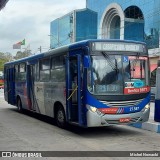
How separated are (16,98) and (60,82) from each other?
7144mm

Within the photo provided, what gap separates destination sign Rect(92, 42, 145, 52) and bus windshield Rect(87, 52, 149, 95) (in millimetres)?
187

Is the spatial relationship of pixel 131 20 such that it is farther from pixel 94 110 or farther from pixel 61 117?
pixel 94 110

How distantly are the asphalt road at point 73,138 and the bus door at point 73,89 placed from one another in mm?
615

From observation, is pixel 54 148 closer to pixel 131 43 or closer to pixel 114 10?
pixel 131 43

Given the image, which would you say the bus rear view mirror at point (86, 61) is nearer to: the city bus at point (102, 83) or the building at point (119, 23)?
the city bus at point (102, 83)

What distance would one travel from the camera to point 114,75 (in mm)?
10570

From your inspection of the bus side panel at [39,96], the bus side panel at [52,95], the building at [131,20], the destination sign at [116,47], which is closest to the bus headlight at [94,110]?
the destination sign at [116,47]

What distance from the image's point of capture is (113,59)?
10641 mm

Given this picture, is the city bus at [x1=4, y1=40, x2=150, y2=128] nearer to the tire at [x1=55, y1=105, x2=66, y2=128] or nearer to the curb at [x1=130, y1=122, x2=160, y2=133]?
the tire at [x1=55, y1=105, x2=66, y2=128]

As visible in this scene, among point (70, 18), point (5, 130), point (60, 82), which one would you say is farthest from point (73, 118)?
point (70, 18)

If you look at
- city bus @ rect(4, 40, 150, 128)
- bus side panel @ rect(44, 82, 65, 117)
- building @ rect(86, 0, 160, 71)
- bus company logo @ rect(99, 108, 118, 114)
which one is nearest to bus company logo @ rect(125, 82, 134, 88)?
city bus @ rect(4, 40, 150, 128)

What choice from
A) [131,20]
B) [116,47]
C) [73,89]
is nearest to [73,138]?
[73,89]

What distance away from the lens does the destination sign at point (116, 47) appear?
34.6 feet

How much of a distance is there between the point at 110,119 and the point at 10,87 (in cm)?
1074
